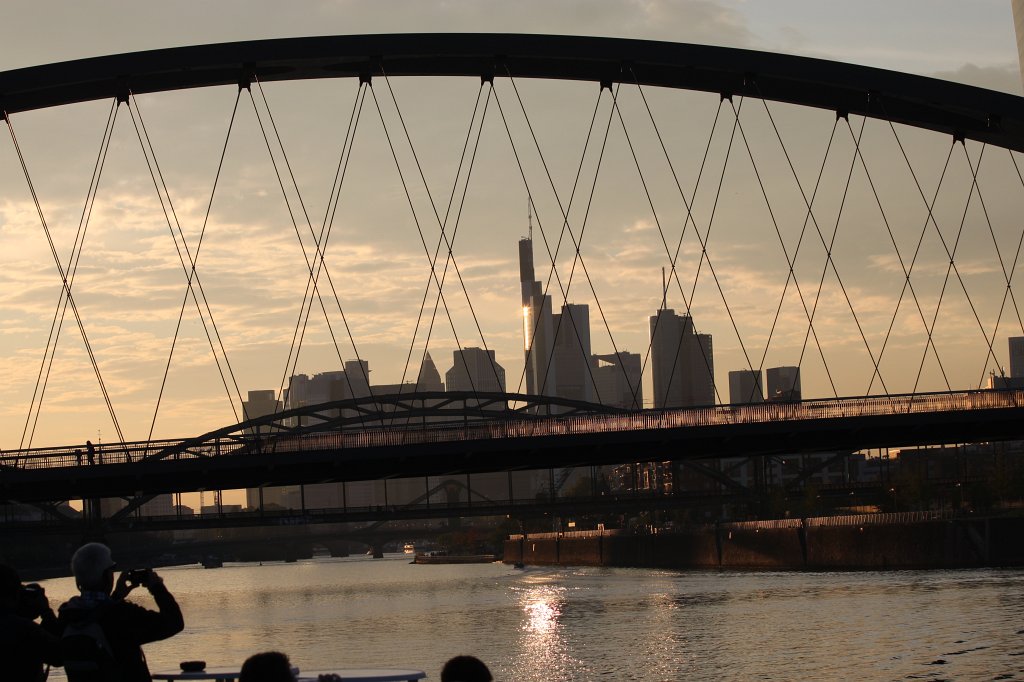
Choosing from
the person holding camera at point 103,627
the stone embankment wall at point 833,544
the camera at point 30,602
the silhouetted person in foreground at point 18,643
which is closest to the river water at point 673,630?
the stone embankment wall at point 833,544

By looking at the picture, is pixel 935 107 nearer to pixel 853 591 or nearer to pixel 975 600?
pixel 975 600

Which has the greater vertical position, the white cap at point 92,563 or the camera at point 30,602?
the white cap at point 92,563

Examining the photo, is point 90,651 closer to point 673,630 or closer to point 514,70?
point 514,70

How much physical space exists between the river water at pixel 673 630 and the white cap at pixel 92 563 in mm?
27451

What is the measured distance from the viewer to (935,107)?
→ 4631 centimetres

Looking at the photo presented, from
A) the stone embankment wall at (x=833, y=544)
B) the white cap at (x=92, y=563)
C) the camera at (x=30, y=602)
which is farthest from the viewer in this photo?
the stone embankment wall at (x=833, y=544)

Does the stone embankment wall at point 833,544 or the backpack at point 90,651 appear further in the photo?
the stone embankment wall at point 833,544

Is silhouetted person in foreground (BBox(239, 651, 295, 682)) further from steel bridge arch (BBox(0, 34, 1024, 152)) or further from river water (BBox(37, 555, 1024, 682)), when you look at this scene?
steel bridge arch (BBox(0, 34, 1024, 152))

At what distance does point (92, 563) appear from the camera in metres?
8.88

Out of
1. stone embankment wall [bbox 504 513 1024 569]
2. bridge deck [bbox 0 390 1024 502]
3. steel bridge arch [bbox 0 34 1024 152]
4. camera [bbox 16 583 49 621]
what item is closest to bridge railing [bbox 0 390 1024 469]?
bridge deck [bbox 0 390 1024 502]

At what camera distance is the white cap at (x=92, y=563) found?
8859 millimetres

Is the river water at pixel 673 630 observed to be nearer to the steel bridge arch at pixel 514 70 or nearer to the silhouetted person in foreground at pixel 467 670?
the steel bridge arch at pixel 514 70

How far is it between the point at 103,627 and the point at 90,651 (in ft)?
0.50

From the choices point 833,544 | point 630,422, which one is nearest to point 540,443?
point 630,422
